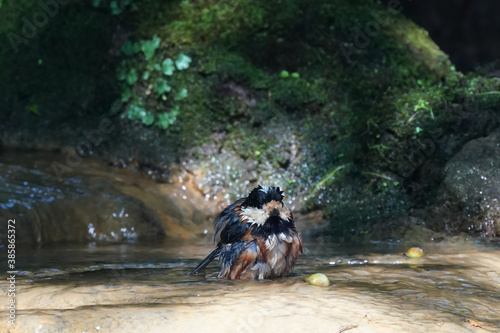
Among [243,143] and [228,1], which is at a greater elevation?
[228,1]

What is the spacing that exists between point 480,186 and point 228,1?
4466 mm

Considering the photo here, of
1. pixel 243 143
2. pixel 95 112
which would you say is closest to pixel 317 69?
pixel 243 143

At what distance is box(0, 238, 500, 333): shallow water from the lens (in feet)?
9.17

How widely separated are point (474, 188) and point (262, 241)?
10.4 ft

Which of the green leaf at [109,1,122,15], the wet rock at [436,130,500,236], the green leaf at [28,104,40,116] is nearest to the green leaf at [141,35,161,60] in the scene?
the green leaf at [109,1,122,15]

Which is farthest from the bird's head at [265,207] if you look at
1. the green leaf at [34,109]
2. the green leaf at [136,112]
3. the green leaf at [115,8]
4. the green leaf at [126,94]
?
the green leaf at [115,8]

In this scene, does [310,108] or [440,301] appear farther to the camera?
[310,108]

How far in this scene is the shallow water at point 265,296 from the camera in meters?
2.79

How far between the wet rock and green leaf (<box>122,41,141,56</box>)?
4530 mm

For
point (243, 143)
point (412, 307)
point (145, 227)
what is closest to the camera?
point (412, 307)

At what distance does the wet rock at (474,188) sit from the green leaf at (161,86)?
3.85 m

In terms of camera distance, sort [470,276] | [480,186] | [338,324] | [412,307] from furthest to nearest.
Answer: [480,186] < [470,276] < [412,307] < [338,324]

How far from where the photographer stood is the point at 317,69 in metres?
8.28

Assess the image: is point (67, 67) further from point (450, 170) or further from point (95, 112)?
point (450, 170)
